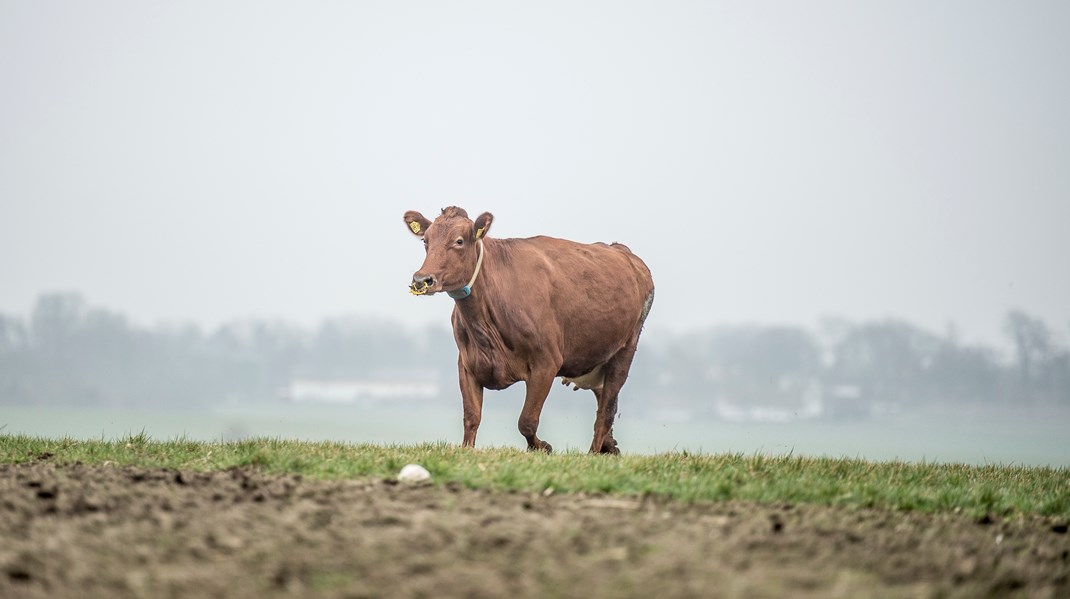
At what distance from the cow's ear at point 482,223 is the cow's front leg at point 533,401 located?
1.53 meters

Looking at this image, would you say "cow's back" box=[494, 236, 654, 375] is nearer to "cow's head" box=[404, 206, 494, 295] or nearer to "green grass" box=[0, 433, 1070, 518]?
"cow's head" box=[404, 206, 494, 295]

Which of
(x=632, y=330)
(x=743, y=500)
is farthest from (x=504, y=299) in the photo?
(x=743, y=500)

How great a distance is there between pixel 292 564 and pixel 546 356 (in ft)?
22.3

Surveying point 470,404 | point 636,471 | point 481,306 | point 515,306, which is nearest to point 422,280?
point 481,306

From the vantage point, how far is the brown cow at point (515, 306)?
11977 mm

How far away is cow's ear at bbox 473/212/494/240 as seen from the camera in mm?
12102

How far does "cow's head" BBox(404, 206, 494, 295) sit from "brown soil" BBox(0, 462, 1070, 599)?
12.4 ft

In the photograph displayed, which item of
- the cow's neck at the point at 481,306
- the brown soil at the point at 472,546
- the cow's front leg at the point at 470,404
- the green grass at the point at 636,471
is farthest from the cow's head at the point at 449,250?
the brown soil at the point at 472,546

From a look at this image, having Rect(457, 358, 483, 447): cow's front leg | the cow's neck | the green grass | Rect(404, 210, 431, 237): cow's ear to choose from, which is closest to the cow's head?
Rect(404, 210, 431, 237): cow's ear

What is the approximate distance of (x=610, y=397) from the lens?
46.1 ft

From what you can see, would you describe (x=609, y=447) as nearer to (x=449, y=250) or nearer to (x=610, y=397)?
(x=610, y=397)

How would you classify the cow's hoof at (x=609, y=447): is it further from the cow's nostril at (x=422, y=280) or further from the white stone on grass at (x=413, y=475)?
the white stone on grass at (x=413, y=475)

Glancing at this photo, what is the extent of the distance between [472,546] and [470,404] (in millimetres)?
6371

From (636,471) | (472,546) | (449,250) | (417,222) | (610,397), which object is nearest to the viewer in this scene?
(472,546)
